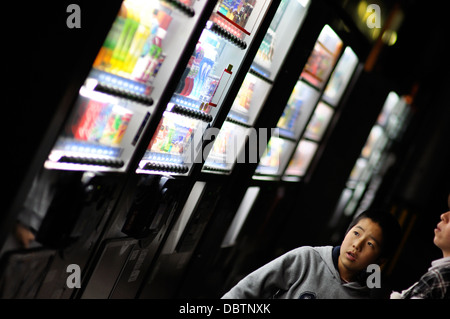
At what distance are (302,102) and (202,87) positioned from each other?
2.07 meters

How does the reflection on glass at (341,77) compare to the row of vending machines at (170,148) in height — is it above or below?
above

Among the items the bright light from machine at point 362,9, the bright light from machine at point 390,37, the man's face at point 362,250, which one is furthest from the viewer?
the bright light from machine at point 390,37

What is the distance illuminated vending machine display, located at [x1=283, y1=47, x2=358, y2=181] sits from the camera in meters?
5.93

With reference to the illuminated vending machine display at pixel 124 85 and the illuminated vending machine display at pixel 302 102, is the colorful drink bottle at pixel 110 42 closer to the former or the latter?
the illuminated vending machine display at pixel 124 85

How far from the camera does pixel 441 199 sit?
9.43 meters

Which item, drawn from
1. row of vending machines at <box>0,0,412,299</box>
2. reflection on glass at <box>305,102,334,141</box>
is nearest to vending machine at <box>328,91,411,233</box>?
reflection on glass at <box>305,102,334,141</box>

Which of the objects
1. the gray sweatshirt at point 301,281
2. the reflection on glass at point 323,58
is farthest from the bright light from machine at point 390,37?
the gray sweatshirt at point 301,281

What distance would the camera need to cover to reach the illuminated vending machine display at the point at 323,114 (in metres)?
5.93

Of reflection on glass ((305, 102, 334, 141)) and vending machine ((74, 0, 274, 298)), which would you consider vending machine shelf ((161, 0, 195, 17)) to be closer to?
vending machine ((74, 0, 274, 298))

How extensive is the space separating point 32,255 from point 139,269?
47.9 inches

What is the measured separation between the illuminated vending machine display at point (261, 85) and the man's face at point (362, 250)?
2.26 metres

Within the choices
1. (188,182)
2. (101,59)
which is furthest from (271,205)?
(101,59)

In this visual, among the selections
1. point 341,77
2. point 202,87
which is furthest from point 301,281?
point 341,77
